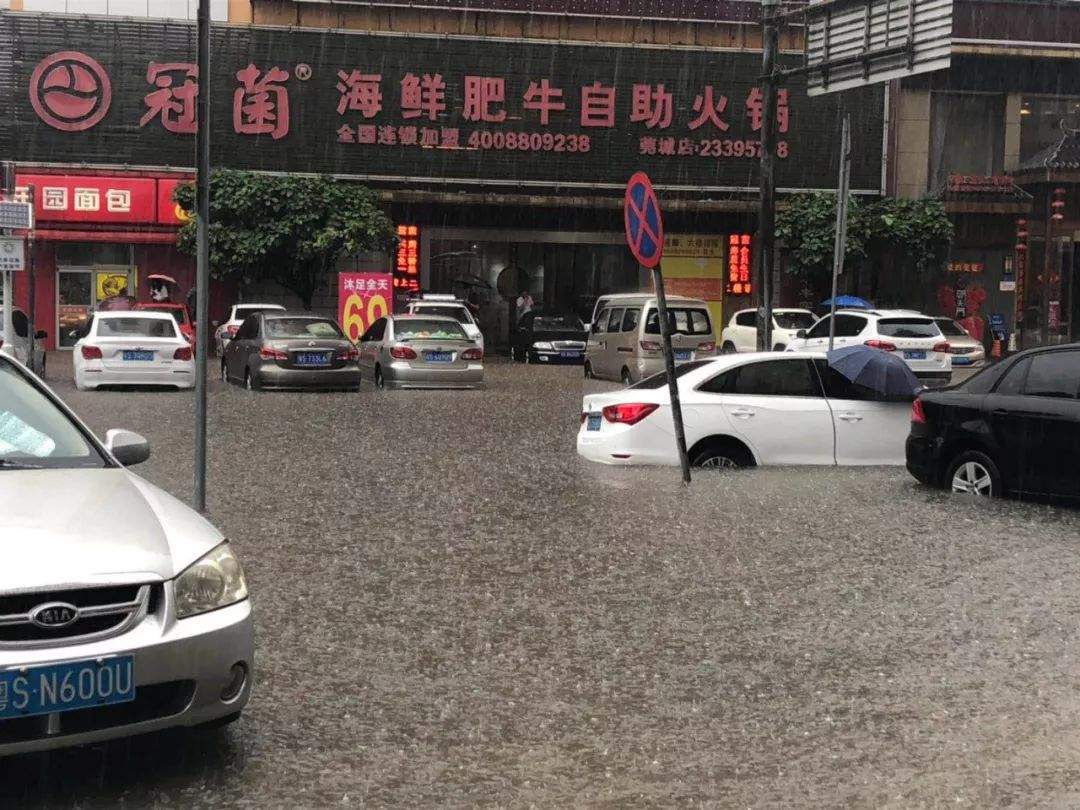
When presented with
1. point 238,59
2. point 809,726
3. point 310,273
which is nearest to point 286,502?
point 809,726

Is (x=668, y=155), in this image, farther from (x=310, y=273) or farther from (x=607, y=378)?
(x=607, y=378)

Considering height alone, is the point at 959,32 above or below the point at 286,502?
above

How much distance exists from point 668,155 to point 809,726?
39.2 m

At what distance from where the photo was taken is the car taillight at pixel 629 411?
544 inches

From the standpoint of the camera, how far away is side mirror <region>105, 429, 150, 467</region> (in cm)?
627

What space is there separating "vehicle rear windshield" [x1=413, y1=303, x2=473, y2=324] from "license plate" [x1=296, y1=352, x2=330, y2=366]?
22.2ft

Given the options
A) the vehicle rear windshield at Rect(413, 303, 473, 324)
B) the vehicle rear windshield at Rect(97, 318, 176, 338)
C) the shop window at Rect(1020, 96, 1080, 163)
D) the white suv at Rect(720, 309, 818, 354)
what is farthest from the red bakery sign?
the shop window at Rect(1020, 96, 1080, 163)

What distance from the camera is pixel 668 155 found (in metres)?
44.2

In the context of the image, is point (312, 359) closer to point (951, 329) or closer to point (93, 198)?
point (951, 329)

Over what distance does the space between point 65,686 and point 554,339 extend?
33.7 meters

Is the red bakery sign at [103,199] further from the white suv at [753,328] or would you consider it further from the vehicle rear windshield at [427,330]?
the vehicle rear windshield at [427,330]

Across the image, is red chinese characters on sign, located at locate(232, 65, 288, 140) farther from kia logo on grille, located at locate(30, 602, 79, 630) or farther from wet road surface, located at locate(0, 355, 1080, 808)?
kia logo on grille, located at locate(30, 602, 79, 630)

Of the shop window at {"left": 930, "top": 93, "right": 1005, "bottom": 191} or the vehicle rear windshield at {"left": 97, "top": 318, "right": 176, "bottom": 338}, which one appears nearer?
the vehicle rear windshield at {"left": 97, "top": 318, "right": 176, "bottom": 338}

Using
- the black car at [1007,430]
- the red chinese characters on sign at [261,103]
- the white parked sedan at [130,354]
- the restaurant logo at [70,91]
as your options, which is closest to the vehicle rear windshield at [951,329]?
the white parked sedan at [130,354]
